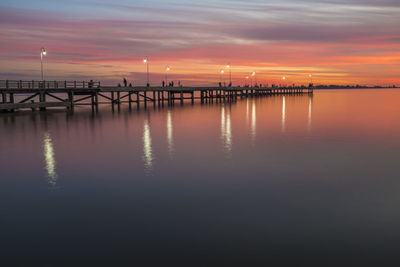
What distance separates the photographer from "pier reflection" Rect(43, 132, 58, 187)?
41.6 ft

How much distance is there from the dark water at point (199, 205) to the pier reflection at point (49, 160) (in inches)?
5.6

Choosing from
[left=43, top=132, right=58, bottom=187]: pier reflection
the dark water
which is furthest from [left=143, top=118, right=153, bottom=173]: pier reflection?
[left=43, top=132, right=58, bottom=187]: pier reflection

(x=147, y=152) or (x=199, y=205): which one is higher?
(x=147, y=152)

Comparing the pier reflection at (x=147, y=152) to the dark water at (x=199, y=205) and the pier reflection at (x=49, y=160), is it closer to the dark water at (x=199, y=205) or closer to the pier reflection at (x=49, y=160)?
the dark water at (x=199, y=205)

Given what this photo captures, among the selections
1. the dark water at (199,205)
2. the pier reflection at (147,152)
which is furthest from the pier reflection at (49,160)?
Answer: the pier reflection at (147,152)

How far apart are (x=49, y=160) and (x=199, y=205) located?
29.8 ft

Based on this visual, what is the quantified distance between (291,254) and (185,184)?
5.47 m

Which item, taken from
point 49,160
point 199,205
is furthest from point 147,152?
point 199,205

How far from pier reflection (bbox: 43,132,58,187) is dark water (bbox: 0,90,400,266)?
0.47ft

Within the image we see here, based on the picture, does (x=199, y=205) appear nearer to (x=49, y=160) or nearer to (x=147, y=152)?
(x=147, y=152)

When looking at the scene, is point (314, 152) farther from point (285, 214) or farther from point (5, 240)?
point (5, 240)

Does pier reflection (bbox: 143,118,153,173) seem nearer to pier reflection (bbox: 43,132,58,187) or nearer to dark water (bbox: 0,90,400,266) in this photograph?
dark water (bbox: 0,90,400,266)

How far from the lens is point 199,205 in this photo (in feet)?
32.1

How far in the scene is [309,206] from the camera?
9.65m
